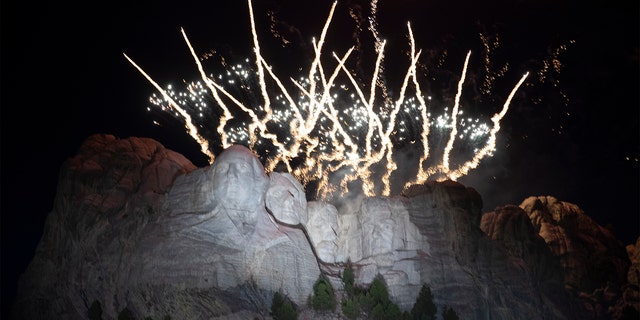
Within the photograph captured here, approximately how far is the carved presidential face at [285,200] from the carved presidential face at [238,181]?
67.5 inches

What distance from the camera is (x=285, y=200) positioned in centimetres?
4475

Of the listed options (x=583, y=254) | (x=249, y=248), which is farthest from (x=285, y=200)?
(x=583, y=254)

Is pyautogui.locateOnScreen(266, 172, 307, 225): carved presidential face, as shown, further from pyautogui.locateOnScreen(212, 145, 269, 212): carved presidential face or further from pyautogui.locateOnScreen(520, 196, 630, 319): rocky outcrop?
pyautogui.locateOnScreen(520, 196, 630, 319): rocky outcrop

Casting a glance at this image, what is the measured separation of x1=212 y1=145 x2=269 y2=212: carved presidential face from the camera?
135 ft

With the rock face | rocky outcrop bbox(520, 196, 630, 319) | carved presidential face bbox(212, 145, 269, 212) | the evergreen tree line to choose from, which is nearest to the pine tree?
the evergreen tree line

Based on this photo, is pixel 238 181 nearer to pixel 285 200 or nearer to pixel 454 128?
pixel 285 200

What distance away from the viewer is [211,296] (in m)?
36.4

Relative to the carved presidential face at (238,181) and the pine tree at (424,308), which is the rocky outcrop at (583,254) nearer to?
the pine tree at (424,308)

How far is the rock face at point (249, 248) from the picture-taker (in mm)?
37812

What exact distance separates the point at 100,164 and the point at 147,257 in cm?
1113

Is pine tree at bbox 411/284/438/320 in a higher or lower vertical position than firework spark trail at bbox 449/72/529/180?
lower

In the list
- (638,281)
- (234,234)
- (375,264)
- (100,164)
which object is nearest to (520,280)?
(375,264)

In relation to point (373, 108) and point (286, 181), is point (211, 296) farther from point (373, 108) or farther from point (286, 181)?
point (373, 108)

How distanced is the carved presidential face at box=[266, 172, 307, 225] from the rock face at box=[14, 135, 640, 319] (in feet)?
0.33
